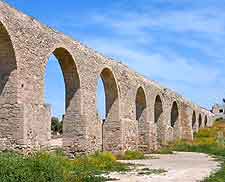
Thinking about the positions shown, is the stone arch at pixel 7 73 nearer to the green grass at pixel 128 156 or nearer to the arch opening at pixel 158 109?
the green grass at pixel 128 156

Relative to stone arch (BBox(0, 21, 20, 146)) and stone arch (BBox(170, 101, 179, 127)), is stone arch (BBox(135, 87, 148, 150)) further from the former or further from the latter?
stone arch (BBox(0, 21, 20, 146))

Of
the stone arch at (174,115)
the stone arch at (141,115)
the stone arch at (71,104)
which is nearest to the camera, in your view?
the stone arch at (71,104)

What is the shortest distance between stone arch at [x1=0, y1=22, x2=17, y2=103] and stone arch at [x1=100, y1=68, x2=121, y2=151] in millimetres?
7666

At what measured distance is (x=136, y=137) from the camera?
75.3 feet

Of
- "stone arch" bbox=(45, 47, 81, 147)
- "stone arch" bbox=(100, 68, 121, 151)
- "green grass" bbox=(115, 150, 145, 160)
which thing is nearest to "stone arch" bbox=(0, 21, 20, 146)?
"stone arch" bbox=(45, 47, 81, 147)

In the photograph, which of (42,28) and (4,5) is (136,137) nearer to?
(42,28)

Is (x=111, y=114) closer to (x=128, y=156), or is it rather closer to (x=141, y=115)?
(x=128, y=156)

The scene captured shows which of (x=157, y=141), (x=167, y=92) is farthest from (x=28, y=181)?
(x=167, y=92)

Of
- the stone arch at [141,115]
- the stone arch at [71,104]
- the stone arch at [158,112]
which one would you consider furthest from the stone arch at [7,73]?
the stone arch at [158,112]

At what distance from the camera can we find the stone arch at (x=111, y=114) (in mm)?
20172

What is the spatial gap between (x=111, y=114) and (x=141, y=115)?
16.1ft

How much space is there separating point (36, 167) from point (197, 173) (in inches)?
213

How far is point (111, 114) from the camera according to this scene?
20.6 m

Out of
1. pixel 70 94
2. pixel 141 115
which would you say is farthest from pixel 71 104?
pixel 141 115
